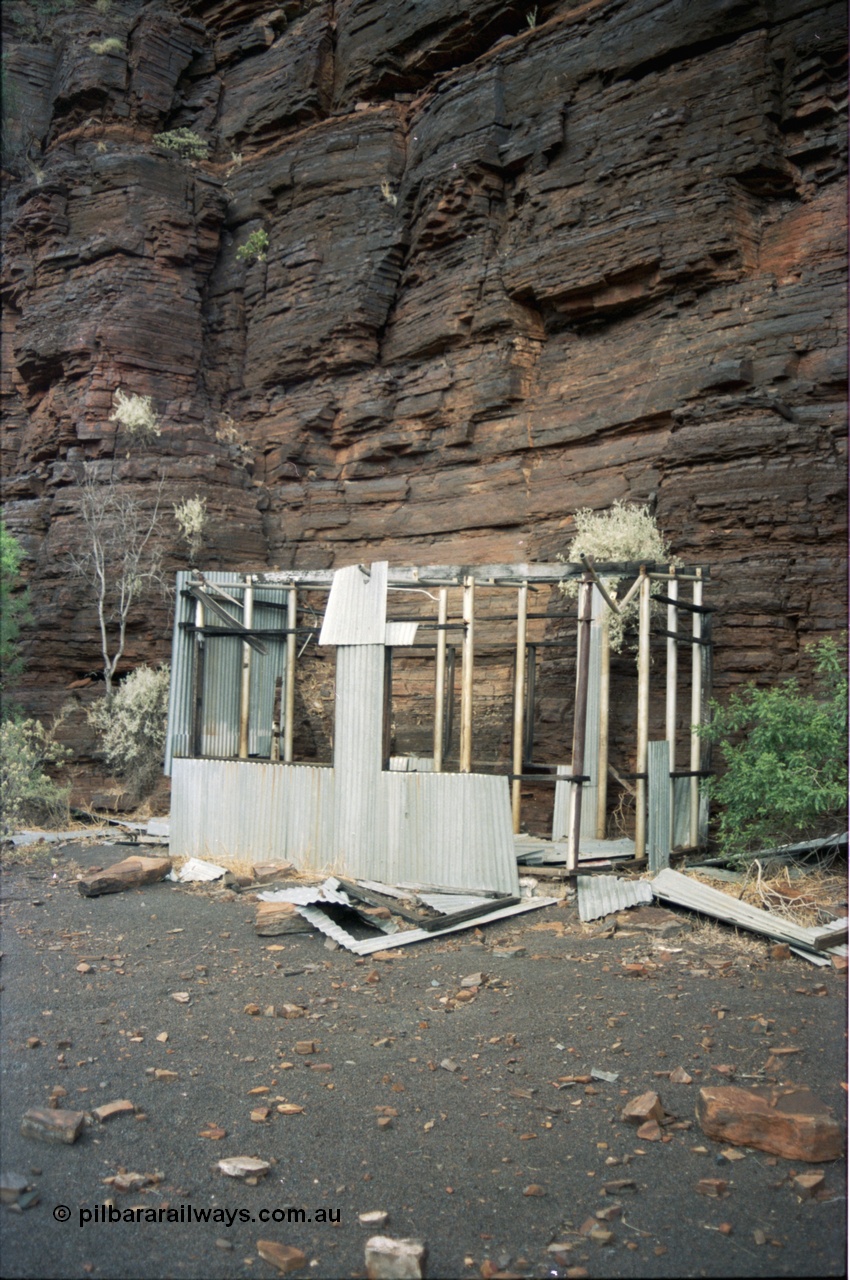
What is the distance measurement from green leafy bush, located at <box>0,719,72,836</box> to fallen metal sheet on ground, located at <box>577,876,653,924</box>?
9.42m

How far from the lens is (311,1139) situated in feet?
15.0

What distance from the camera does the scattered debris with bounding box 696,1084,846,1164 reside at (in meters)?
4.09

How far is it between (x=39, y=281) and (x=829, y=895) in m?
22.1

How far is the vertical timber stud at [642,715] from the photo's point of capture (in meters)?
10.8

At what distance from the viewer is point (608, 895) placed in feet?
31.0

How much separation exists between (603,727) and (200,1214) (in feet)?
29.8

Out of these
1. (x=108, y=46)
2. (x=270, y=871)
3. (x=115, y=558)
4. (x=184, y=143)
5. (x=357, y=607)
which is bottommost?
(x=270, y=871)

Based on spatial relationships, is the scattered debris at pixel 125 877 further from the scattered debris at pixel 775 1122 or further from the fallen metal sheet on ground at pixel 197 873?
the scattered debris at pixel 775 1122

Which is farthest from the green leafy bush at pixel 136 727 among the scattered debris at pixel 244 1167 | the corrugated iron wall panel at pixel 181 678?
the scattered debris at pixel 244 1167

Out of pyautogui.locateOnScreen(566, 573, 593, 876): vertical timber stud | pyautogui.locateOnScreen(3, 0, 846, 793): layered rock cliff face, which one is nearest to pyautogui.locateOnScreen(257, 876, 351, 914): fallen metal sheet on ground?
pyautogui.locateOnScreen(566, 573, 593, 876): vertical timber stud

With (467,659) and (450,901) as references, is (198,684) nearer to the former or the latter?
(467,659)

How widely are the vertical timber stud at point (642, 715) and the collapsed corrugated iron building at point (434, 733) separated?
3 cm

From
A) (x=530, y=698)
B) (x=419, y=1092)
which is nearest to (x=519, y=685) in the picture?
(x=530, y=698)

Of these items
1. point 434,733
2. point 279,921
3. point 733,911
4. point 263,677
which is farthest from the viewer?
point 263,677
